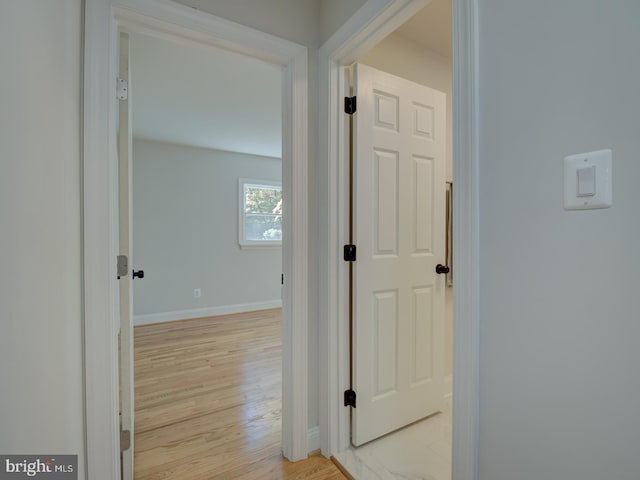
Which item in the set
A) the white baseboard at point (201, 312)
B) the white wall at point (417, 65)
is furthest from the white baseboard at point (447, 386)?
the white baseboard at point (201, 312)

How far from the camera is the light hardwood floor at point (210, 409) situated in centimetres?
153

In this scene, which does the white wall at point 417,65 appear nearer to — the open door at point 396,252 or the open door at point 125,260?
the open door at point 396,252

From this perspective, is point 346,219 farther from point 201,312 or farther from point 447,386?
point 201,312

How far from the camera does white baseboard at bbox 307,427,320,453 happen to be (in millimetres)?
1613

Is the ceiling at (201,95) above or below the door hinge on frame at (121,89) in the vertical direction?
above

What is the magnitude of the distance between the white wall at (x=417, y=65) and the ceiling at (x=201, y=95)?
65 centimetres

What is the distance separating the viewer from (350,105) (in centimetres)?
160

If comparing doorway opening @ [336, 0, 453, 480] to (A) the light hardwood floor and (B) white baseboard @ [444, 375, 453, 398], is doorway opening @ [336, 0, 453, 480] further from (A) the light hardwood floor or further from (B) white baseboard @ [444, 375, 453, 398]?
(A) the light hardwood floor

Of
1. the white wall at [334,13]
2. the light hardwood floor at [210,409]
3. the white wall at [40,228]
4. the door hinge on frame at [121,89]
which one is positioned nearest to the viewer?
the white wall at [40,228]

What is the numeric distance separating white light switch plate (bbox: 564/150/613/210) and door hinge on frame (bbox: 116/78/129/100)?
157 cm

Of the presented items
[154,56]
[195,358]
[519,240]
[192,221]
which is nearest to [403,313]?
[519,240]

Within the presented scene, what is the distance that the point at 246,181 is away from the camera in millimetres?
4844

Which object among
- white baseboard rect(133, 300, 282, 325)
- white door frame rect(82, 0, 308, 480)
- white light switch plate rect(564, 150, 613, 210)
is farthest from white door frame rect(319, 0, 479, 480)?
white baseboard rect(133, 300, 282, 325)

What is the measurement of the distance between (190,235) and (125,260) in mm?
Answer: 3311
